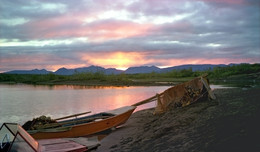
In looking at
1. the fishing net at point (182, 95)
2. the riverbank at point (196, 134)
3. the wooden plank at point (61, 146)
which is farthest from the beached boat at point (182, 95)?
the wooden plank at point (61, 146)

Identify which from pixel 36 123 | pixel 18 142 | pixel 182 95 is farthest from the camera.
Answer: pixel 182 95

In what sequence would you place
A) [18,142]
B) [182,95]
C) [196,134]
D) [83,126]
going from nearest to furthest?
1. [18,142]
2. [196,134]
3. [83,126]
4. [182,95]

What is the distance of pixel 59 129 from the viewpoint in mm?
15102

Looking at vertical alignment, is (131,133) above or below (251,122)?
below

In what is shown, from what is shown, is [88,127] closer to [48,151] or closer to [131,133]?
[131,133]

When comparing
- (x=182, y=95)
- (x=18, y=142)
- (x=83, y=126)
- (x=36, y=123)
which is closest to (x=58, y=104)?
(x=182, y=95)

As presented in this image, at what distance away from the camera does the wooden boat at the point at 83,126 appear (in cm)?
1465

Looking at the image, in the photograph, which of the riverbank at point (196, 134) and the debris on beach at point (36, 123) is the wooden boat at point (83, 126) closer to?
the debris on beach at point (36, 123)

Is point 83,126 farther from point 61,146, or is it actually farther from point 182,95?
point 182,95

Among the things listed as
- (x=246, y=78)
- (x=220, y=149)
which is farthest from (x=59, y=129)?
(x=246, y=78)

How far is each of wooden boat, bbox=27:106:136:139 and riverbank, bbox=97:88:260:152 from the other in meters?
0.83

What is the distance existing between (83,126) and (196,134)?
6.99 m

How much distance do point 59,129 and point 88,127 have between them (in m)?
1.98

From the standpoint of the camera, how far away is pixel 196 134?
1291 centimetres
